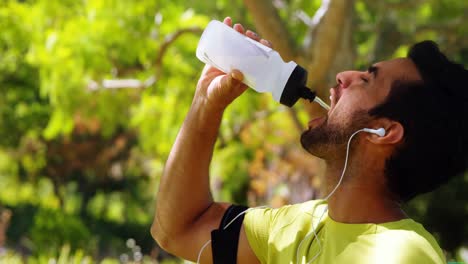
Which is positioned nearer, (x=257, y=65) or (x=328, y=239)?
(x=328, y=239)

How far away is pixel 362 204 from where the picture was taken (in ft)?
6.91

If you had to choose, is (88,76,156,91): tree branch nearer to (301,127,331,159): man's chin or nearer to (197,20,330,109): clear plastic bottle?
(197,20,330,109): clear plastic bottle

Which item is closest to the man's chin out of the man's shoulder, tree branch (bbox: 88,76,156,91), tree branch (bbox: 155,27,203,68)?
the man's shoulder

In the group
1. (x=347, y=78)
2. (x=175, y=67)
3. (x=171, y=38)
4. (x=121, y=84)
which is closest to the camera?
(x=347, y=78)

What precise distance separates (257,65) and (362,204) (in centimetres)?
49

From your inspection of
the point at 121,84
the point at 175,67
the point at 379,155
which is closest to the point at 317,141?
the point at 379,155

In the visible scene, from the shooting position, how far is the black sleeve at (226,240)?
2314 mm

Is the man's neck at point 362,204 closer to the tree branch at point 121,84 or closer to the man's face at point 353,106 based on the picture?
the man's face at point 353,106

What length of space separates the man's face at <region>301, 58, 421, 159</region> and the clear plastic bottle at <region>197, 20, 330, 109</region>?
13cm

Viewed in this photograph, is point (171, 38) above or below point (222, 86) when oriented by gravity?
below

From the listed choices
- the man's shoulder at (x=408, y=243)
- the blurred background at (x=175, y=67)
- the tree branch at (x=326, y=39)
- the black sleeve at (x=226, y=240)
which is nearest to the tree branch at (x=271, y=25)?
the blurred background at (x=175, y=67)

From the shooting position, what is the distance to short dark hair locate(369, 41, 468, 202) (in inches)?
81.9

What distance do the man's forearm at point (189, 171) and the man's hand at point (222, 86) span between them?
0.03 metres

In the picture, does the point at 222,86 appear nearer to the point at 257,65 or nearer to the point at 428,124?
the point at 257,65
